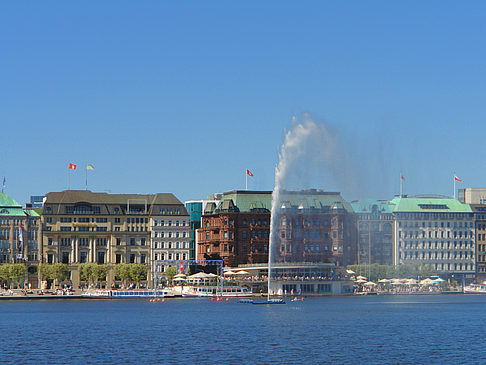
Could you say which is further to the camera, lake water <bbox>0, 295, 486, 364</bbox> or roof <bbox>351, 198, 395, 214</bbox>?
roof <bbox>351, 198, 395, 214</bbox>

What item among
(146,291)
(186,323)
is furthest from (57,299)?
(186,323)

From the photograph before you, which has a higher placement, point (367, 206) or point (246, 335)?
point (367, 206)

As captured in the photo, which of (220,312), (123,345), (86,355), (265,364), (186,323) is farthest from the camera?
(220,312)

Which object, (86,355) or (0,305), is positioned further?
(0,305)

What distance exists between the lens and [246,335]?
102 metres

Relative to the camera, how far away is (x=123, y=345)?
93500 mm

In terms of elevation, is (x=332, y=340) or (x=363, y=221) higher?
(x=363, y=221)

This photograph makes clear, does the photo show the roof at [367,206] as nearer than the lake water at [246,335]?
No

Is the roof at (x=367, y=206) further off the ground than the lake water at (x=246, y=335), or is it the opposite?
the roof at (x=367, y=206)

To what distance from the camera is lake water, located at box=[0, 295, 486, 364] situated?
83.8 metres

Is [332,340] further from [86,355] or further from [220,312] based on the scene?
[220,312]

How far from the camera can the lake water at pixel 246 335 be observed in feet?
275

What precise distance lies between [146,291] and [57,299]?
17.0 metres

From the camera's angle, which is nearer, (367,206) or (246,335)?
(246,335)
